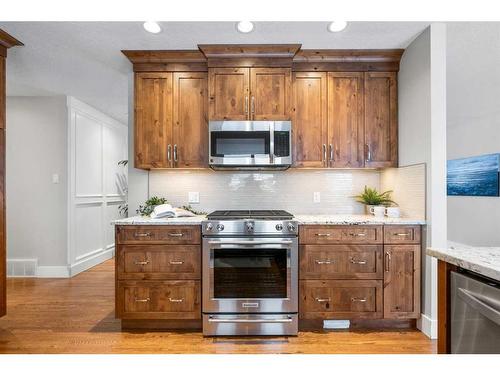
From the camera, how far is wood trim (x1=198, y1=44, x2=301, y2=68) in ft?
9.30

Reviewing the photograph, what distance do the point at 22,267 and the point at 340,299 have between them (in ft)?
13.4

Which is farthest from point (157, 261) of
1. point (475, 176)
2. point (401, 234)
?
point (475, 176)

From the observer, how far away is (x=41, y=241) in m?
4.21

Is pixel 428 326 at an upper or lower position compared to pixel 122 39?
lower

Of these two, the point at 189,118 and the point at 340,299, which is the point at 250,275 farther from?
the point at 189,118

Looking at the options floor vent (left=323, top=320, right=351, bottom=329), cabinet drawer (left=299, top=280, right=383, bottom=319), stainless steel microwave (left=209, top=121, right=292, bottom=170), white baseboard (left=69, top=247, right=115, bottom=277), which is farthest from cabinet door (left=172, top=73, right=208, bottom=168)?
white baseboard (left=69, top=247, right=115, bottom=277)

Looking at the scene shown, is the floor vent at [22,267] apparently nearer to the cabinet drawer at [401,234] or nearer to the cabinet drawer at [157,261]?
the cabinet drawer at [157,261]

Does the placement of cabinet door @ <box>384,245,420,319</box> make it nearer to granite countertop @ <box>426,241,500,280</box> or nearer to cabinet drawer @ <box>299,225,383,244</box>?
cabinet drawer @ <box>299,225,383,244</box>

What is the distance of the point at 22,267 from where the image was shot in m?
4.18

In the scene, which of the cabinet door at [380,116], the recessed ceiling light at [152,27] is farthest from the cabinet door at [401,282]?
the recessed ceiling light at [152,27]

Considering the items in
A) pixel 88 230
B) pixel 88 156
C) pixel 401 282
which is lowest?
pixel 401 282

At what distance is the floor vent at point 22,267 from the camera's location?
13.7ft
